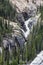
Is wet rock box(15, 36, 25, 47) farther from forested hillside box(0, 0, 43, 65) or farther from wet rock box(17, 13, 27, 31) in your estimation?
wet rock box(17, 13, 27, 31)

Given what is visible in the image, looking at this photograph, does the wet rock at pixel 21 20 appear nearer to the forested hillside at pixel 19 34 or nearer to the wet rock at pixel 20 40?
the forested hillside at pixel 19 34

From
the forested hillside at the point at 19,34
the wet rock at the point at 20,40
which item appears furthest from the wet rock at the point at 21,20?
the wet rock at the point at 20,40

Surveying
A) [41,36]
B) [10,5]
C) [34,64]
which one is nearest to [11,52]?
[41,36]

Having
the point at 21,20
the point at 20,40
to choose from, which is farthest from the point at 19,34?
the point at 21,20

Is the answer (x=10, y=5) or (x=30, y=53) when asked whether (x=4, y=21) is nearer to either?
(x=10, y=5)

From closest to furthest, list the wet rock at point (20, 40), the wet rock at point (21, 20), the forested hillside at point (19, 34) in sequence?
1. the forested hillside at point (19, 34)
2. the wet rock at point (20, 40)
3. the wet rock at point (21, 20)

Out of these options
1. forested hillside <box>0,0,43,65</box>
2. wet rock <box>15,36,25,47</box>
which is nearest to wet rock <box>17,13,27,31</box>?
forested hillside <box>0,0,43,65</box>

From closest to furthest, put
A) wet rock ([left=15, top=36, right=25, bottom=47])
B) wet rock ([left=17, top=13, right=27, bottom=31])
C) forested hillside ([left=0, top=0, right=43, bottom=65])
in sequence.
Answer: forested hillside ([left=0, top=0, right=43, bottom=65]), wet rock ([left=15, top=36, right=25, bottom=47]), wet rock ([left=17, top=13, right=27, bottom=31])

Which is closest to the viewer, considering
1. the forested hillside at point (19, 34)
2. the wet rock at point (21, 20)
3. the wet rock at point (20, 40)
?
the forested hillside at point (19, 34)

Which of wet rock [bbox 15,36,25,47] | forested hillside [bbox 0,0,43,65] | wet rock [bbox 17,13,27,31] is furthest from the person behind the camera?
wet rock [bbox 17,13,27,31]

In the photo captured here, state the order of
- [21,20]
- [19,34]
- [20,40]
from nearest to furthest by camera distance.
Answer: [20,40], [19,34], [21,20]

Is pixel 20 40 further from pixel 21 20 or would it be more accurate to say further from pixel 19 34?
pixel 21 20

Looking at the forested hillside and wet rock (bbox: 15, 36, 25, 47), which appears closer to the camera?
the forested hillside
